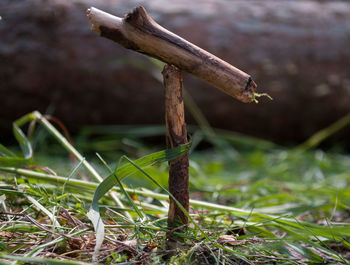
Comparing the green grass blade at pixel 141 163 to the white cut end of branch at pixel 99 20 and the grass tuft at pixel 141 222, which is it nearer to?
the grass tuft at pixel 141 222

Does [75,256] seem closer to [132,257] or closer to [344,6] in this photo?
[132,257]

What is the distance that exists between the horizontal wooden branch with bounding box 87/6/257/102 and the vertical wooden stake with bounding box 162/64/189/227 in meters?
0.03

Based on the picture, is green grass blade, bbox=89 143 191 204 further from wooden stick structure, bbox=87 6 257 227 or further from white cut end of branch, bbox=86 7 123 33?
white cut end of branch, bbox=86 7 123 33

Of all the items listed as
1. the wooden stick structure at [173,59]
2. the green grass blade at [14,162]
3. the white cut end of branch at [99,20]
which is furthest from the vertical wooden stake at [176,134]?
the green grass blade at [14,162]

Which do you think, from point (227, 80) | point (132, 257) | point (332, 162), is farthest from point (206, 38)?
point (132, 257)

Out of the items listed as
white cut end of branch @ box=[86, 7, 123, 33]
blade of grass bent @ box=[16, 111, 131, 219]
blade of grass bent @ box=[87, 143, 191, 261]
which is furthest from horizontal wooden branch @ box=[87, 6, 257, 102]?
blade of grass bent @ box=[16, 111, 131, 219]

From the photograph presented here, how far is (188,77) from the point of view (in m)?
1.94

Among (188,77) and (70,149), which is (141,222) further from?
(188,77)

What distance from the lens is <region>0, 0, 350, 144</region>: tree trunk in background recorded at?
5.77ft

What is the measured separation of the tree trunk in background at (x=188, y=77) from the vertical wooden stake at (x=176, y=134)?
123cm

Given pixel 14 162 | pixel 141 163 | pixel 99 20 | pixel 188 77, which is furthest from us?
pixel 188 77

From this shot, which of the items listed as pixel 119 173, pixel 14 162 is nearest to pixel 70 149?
pixel 14 162

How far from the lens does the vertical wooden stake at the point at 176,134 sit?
0.61m

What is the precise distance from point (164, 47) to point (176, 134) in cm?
15
